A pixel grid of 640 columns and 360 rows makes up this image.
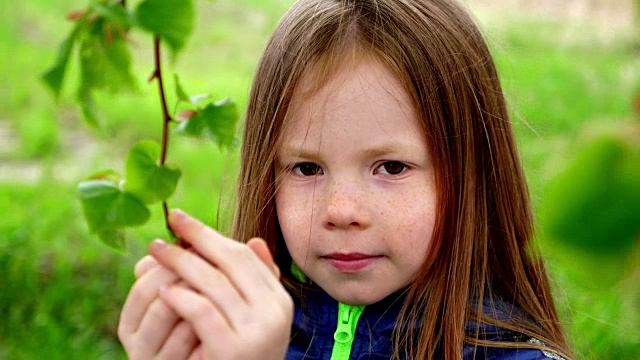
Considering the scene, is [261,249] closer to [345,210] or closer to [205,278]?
[205,278]

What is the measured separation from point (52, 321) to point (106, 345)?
135mm

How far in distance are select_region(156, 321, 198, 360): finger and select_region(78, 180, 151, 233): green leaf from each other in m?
0.14

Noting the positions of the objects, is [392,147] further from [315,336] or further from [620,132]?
[620,132]

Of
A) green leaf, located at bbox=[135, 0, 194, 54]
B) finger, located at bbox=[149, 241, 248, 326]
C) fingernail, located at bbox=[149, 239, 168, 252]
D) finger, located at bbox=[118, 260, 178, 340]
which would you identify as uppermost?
green leaf, located at bbox=[135, 0, 194, 54]

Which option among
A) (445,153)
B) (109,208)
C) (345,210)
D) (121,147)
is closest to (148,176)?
(109,208)

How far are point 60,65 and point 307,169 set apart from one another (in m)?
0.56

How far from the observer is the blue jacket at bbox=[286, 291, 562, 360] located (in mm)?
1167

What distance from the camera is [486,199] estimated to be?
1278 millimetres

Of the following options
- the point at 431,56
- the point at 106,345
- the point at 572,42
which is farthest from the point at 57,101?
the point at 572,42

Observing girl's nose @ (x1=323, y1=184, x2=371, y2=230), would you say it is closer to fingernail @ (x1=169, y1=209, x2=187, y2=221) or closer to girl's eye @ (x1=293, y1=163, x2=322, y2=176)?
girl's eye @ (x1=293, y1=163, x2=322, y2=176)

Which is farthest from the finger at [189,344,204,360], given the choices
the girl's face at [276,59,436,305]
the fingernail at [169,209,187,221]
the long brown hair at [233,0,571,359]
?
the long brown hair at [233,0,571,359]

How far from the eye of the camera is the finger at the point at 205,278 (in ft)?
2.32

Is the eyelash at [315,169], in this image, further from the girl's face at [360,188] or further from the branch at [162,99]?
the branch at [162,99]

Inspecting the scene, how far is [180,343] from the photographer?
75cm
